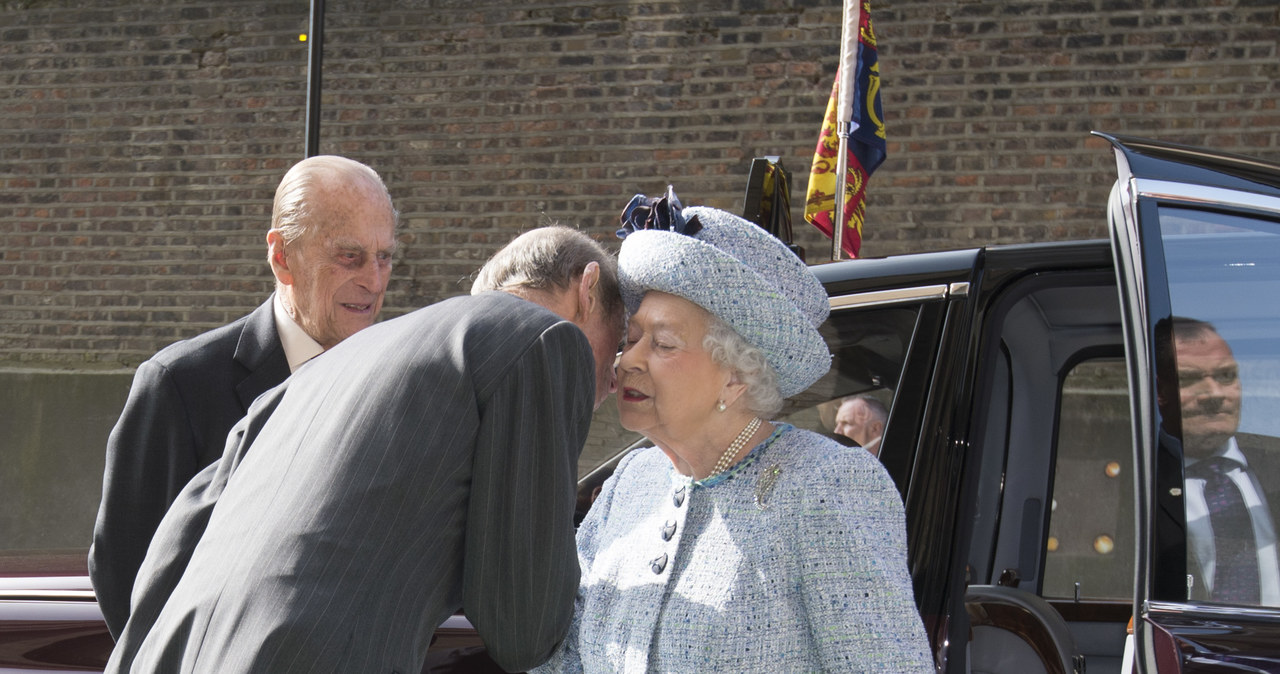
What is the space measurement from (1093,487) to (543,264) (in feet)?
17.8

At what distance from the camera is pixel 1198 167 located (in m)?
1.99

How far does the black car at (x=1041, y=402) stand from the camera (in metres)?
1.84

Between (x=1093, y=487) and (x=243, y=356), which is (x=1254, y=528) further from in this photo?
(x=1093, y=487)

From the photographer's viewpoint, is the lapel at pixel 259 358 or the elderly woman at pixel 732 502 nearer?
the elderly woman at pixel 732 502

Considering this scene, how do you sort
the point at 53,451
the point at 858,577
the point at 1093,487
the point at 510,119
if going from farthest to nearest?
the point at 53,451, the point at 510,119, the point at 1093,487, the point at 858,577

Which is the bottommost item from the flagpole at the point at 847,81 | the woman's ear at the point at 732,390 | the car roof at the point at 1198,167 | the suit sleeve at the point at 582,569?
the suit sleeve at the point at 582,569

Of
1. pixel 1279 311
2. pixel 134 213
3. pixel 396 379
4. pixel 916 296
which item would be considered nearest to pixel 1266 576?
pixel 1279 311

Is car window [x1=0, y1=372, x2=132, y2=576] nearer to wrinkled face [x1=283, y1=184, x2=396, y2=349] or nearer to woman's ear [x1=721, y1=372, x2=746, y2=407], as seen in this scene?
wrinkled face [x1=283, y1=184, x2=396, y2=349]

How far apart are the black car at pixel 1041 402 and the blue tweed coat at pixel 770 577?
36cm

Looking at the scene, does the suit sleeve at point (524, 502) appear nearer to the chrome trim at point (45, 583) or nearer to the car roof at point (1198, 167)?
the car roof at point (1198, 167)

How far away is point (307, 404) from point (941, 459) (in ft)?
3.60

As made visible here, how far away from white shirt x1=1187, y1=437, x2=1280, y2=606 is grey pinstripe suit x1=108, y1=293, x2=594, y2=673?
955 mm

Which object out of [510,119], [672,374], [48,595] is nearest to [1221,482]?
[672,374]

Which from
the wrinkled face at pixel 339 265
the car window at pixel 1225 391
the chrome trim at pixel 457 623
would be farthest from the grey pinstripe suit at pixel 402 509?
the wrinkled face at pixel 339 265
